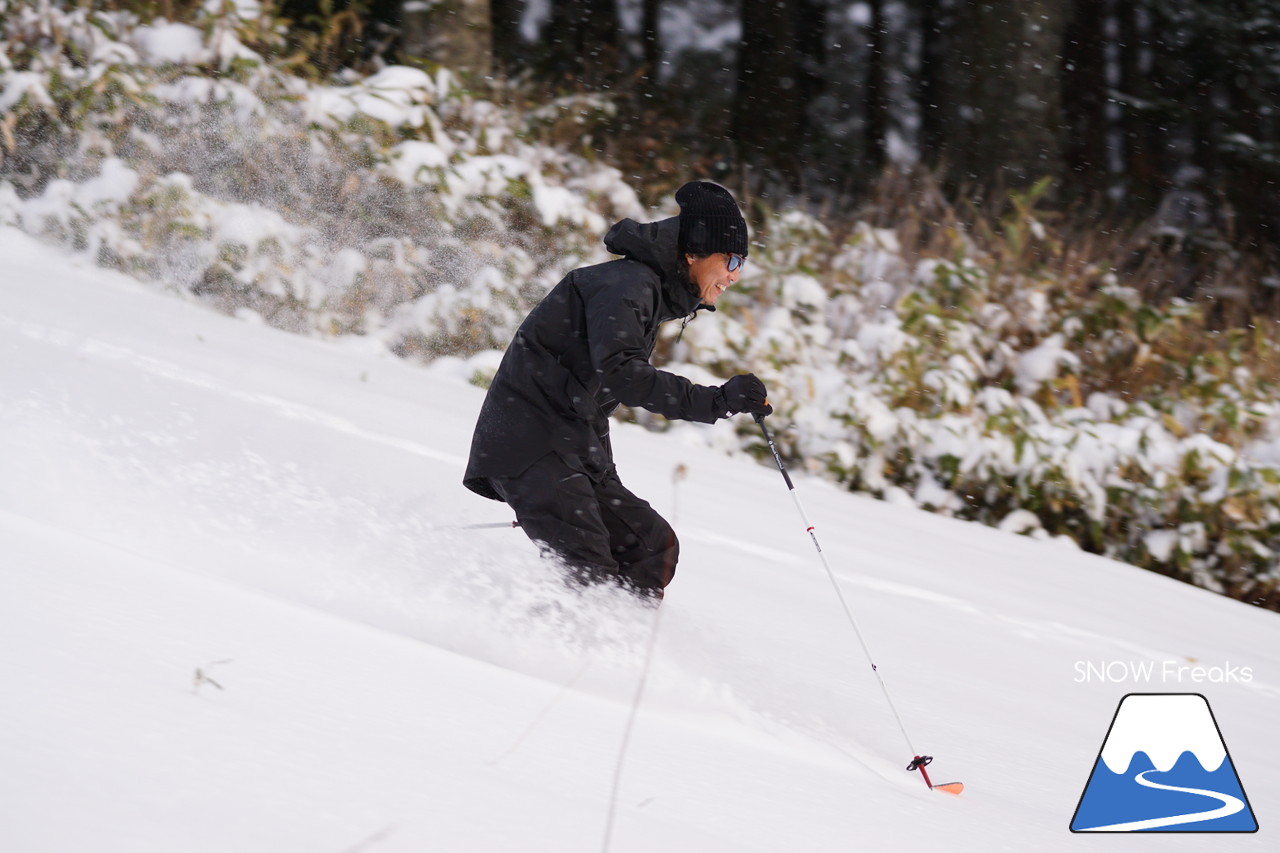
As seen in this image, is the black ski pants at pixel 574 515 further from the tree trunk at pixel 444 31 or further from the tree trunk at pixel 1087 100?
the tree trunk at pixel 1087 100

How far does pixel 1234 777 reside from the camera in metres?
3.00

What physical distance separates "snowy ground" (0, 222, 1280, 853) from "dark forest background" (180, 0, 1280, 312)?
4.31 metres

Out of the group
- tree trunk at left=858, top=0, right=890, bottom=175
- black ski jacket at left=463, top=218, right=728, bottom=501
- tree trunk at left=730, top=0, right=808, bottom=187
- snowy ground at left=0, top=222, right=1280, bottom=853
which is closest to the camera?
snowy ground at left=0, top=222, right=1280, bottom=853

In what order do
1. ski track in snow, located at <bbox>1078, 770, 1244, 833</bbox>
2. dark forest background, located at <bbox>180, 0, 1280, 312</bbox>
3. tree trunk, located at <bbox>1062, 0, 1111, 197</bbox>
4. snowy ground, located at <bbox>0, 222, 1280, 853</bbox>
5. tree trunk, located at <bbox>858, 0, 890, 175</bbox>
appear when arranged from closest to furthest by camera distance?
snowy ground, located at <bbox>0, 222, 1280, 853</bbox>, ski track in snow, located at <bbox>1078, 770, 1244, 833</bbox>, dark forest background, located at <bbox>180, 0, 1280, 312</bbox>, tree trunk, located at <bbox>1062, 0, 1111, 197</bbox>, tree trunk, located at <bbox>858, 0, 890, 175</bbox>

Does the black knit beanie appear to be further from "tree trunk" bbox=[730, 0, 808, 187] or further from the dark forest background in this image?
"tree trunk" bbox=[730, 0, 808, 187]

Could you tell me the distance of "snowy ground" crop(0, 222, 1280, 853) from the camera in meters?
1.50

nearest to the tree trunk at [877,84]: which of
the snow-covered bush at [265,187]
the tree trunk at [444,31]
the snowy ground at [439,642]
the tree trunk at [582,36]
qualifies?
the tree trunk at [582,36]

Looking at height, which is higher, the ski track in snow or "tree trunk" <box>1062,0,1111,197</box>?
"tree trunk" <box>1062,0,1111,197</box>

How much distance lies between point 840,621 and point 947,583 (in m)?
0.89

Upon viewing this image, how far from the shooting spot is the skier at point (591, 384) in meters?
2.65

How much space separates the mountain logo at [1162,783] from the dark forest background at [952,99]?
577 cm

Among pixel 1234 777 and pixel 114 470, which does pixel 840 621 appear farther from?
pixel 114 470

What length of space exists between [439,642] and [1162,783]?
1.76m

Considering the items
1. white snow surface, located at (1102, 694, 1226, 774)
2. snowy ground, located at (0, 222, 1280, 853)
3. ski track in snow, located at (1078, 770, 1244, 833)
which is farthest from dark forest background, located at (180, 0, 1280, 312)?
ski track in snow, located at (1078, 770, 1244, 833)
